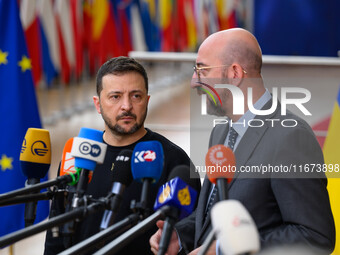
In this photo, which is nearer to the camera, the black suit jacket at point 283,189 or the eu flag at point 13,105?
A: the black suit jacket at point 283,189

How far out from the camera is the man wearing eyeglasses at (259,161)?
1.76 m

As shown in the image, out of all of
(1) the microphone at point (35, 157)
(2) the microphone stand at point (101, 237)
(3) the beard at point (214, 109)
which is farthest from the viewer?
(3) the beard at point (214, 109)

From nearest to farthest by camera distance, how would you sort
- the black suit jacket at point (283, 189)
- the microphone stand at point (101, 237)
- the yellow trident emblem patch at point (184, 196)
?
the microphone stand at point (101, 237), the yellow trident emblem patch at point (184, 196), the black suit jacket at point (283, 189)

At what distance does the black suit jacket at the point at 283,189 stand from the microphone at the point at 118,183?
412mm

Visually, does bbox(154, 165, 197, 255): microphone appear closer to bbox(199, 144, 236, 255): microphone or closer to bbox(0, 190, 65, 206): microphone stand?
bbox(199, 144, 236, 255): microphone

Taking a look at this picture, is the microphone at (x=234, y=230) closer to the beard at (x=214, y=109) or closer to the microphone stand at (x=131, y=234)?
the microphone stand at (x=131, y=234)

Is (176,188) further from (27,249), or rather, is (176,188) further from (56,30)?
(56,30)

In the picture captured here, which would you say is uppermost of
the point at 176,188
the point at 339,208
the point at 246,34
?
the point at 246,34

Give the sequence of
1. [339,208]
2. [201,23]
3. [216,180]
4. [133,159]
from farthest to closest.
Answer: [201,23] → [339,208] → [133,159] → [216,180]

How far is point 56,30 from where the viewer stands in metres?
9.89

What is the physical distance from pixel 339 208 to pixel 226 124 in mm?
1153

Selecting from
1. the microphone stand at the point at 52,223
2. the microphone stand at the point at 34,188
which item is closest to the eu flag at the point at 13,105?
the microphone stand at the point at 34,188

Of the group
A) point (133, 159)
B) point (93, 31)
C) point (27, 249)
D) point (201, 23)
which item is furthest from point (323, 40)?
point (201, 23)

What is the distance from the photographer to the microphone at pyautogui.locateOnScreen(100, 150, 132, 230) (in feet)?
4.75
